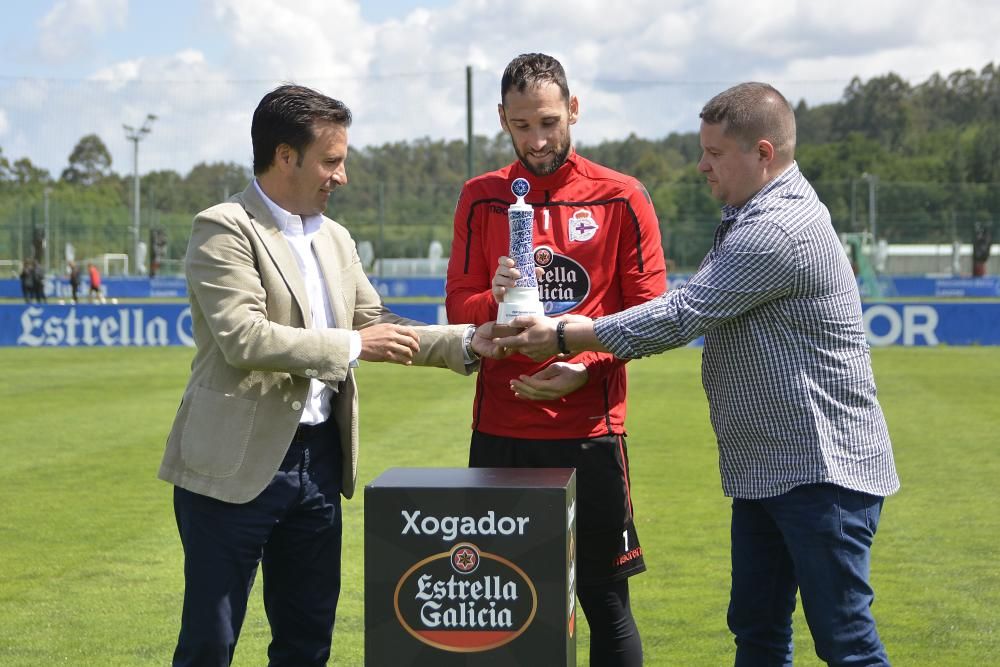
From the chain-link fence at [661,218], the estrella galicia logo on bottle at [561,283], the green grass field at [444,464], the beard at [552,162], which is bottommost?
the green grass field at [444,464]

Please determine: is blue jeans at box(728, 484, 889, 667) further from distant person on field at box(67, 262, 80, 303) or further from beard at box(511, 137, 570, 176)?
distant person on field at box(67, 262, 80, 303)

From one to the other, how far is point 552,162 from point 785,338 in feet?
3.28

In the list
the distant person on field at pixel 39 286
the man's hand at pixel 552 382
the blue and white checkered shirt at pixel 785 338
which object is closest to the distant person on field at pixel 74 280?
the distant person on field at pixel 39 286

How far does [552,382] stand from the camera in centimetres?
394

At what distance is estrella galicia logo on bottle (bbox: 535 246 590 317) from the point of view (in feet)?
13.4

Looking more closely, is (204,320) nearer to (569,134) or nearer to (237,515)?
(237,515)

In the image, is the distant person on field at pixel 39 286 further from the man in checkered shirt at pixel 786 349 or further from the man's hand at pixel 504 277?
the man in checkered shirt at pixel 786 349

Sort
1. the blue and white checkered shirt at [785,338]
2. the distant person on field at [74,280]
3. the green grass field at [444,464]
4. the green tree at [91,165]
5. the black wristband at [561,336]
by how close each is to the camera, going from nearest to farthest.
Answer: the blue and white checkered shirt at [785,338], the black wristband at [561,336], the green grass field at [444,464], the distant person on field at [74,280], the green tree at [91,165]

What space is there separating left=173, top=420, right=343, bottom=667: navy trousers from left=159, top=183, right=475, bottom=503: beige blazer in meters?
0.09

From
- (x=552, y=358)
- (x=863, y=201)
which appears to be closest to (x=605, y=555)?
A: (x=552, y=358)

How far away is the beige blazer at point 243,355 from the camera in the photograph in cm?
357

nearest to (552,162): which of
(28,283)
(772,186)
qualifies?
(772,186)

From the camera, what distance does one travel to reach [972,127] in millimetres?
47438

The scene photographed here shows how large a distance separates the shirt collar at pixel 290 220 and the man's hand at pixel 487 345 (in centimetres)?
63
